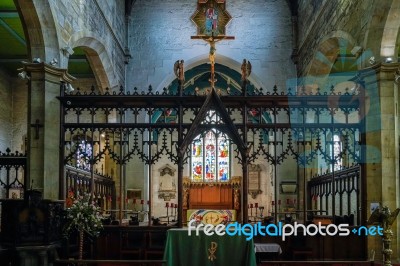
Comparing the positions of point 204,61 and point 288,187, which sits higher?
point 204,61

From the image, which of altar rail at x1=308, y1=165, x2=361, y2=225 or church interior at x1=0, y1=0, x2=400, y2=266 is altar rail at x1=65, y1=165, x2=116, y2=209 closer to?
church interior at x1=0, y1=0, x2=400, y2=266

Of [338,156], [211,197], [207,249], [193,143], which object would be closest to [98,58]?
[193,143]

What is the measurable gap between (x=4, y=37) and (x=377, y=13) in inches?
404

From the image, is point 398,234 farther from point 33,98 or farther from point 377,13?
point 33,98

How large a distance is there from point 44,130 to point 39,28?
194 cm

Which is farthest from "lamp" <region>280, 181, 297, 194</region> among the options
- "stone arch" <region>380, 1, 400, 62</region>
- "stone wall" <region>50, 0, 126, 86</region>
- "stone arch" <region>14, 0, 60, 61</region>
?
"stone arch" <region>14, 0, 60, 61</region>

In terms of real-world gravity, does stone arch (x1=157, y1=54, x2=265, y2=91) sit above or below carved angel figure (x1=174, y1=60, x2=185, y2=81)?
above

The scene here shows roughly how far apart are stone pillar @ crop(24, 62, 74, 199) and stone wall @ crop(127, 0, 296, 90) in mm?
9180

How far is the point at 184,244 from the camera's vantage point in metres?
8.02

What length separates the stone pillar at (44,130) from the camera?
10.2 m

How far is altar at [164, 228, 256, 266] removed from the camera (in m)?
7.95

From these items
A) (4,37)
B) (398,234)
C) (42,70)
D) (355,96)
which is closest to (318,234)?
(398,234)

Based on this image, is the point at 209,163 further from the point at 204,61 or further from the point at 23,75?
the point at 23,75

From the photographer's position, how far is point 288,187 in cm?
1784
